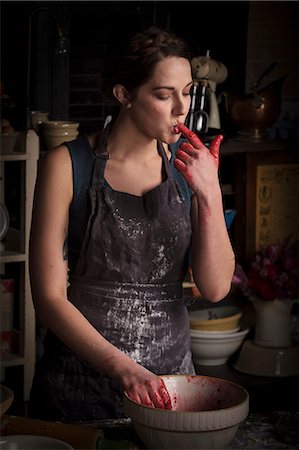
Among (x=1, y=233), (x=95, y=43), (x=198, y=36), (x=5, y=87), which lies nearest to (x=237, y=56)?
(x=198, y=36)

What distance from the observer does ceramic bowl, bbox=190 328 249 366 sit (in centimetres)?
420

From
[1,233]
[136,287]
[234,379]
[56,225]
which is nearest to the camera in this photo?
[56,225]

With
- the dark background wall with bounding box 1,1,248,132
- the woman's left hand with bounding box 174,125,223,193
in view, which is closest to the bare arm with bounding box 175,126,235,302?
the woman's left hand with bounding box 174,125,223,193

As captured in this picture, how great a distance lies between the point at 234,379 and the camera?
13.7 ft

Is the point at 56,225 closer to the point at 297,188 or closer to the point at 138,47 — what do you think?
the point at 138,47

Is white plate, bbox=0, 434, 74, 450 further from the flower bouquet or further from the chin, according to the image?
the flower bouquet

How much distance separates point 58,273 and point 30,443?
47 centimetres

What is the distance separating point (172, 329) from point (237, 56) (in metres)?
2.61

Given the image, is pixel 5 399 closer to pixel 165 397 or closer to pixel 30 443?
pixel 30 443

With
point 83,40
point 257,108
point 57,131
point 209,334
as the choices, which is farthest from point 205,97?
point 209,334

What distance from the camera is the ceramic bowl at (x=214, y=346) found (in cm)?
420

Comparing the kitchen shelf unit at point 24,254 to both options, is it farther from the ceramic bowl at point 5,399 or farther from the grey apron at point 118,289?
the ceramic bowl at point 5,399

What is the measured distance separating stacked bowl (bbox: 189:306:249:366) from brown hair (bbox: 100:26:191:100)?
2074mm

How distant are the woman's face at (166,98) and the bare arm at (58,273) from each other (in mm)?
227
